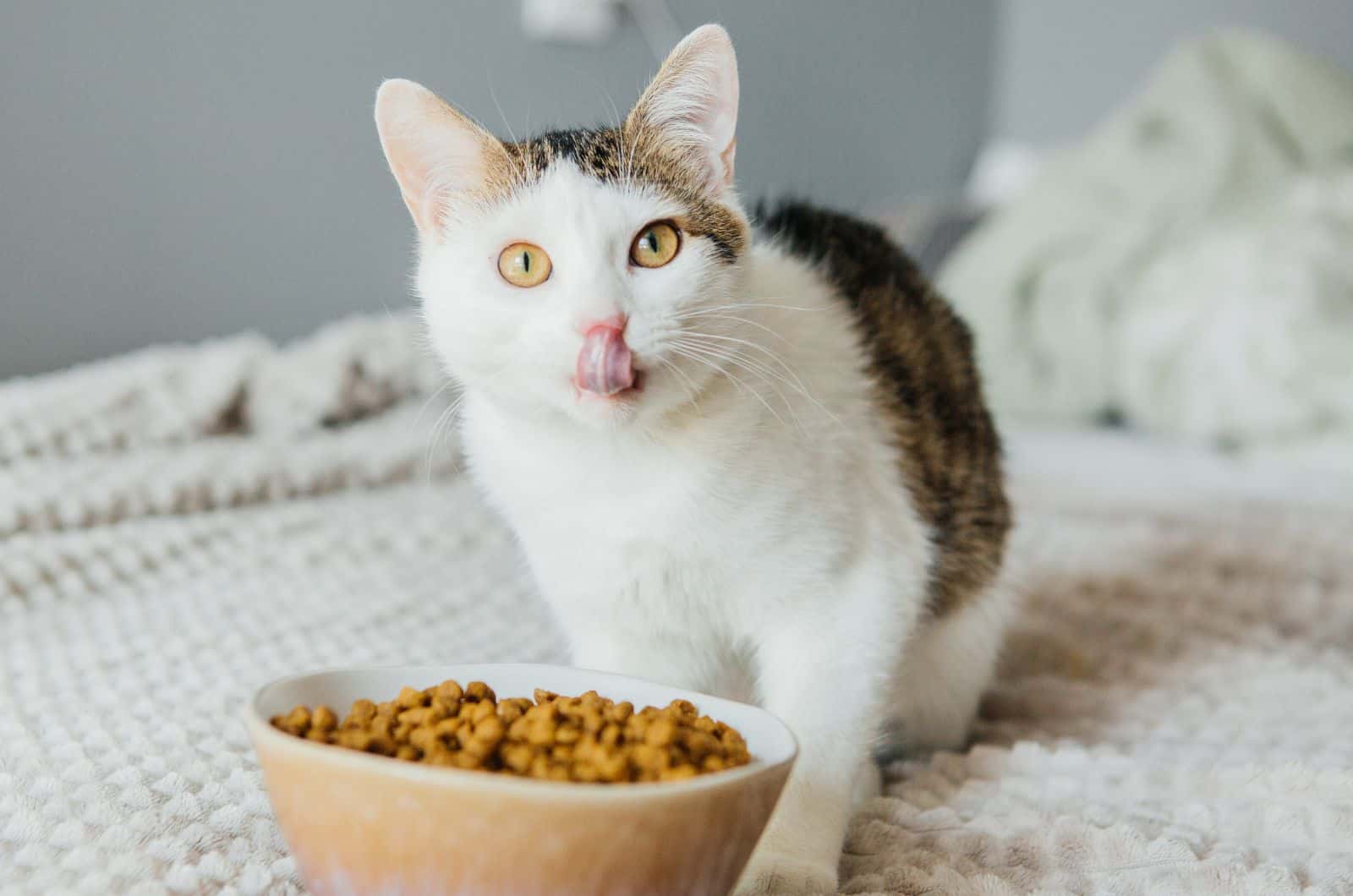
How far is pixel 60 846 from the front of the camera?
2.15ft

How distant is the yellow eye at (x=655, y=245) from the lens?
74 centimetres

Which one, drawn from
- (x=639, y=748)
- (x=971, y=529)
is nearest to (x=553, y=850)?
(x=639, y=748)

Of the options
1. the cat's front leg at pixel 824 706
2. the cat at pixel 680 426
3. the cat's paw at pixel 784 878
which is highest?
the cat at pixel 680 426

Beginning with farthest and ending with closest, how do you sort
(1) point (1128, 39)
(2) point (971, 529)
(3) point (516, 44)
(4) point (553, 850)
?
(1) point (1128, 39), (3) point (516, 44), (2) point (971, 529), (4) point (553, 850)

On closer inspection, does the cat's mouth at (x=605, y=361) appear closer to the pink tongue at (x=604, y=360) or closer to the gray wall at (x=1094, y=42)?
the pink tongue at (x=604, y=360)

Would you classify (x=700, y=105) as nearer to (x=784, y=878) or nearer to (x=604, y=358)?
(x=604, y=358)

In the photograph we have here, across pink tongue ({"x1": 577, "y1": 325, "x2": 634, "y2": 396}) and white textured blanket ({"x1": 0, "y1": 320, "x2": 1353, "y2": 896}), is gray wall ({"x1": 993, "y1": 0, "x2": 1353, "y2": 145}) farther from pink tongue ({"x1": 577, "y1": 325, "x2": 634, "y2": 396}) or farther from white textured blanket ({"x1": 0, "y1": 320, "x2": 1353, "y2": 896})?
pink tongue ({"x1": 577, "y1": 325, "x2": 634, "y2": 396})

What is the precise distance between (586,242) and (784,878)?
0.43 metres

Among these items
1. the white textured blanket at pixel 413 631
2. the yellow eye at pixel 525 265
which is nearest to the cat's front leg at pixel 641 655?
the white textured blanket at pixel 413 631

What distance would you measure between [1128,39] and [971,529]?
98.3 inches

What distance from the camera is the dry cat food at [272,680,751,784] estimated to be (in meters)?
0.52

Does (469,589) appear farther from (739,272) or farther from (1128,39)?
(1128,39)

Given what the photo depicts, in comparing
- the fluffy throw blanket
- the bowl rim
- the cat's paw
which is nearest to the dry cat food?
the bowl rim

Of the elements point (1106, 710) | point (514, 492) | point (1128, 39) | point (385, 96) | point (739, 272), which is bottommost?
point (1106, 710)
